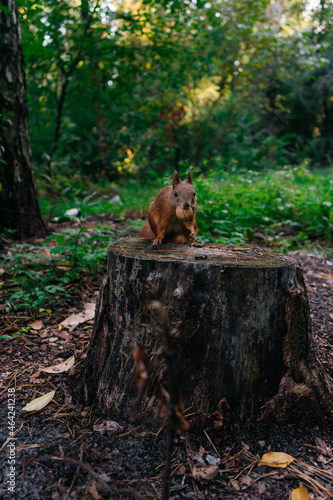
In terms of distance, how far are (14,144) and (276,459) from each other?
165 inches

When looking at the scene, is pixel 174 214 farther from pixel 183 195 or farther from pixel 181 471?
pixel 181 471

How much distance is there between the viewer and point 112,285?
199 centimetres

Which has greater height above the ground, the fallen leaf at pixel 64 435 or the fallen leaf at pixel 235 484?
the fallen leaf at pixel 64 435

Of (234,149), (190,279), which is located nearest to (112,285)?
(190,279)

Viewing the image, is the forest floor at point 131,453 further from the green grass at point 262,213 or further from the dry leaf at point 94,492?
the green grass at point 262,213

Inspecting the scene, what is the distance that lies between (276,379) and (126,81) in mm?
7022

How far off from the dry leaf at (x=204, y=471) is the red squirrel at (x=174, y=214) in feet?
3.98

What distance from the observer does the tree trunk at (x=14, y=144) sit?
4.11m

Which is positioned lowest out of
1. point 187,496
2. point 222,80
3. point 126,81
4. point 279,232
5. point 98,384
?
point 187,496

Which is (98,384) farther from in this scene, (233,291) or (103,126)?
(103,126)

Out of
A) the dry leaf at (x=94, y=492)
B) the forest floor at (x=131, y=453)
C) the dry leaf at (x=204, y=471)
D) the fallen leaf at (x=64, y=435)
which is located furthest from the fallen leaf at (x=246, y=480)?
the fallen leaf at (x=64, y=435)

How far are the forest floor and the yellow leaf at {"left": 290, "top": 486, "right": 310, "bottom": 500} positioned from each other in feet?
0.10

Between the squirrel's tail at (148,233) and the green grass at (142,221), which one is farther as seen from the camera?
the green grass at (142,221)

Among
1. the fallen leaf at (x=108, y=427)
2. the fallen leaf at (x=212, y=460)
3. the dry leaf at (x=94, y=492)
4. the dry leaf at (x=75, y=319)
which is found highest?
the dry leaf at (x=75, y=319)
